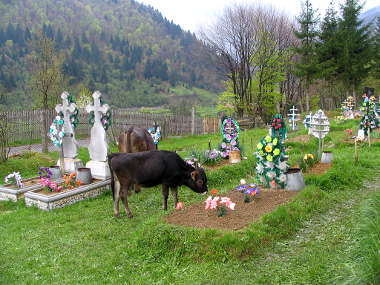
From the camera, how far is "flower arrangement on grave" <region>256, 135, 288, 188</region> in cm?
851

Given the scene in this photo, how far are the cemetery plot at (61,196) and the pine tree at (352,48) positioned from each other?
92.0ft

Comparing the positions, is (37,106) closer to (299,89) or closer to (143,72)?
(299,89)

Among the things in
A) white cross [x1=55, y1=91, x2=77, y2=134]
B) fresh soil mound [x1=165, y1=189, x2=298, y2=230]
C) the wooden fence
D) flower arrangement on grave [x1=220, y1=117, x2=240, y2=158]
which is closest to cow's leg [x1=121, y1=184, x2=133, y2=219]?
fresh soil mound [x1=165, y1=189, x2=298, y2=230]

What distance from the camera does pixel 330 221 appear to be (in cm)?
696

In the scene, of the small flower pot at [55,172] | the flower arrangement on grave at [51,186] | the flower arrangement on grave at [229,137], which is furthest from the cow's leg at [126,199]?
the flower arrangement on grave at [229,137]

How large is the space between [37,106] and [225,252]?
25834mm

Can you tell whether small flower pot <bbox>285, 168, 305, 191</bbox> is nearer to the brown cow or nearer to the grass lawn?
the grass lawn

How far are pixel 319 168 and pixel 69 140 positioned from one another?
8.03m

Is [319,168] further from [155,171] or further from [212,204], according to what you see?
[155,171]

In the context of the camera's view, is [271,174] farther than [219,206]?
Yes

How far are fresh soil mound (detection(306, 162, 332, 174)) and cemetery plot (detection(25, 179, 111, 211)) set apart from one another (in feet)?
19.9

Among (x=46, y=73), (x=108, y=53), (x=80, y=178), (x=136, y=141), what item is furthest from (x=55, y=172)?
(x=108, y=53)

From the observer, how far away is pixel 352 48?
33.1m

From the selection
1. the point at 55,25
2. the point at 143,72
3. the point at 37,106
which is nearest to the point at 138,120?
the point at 37,106
